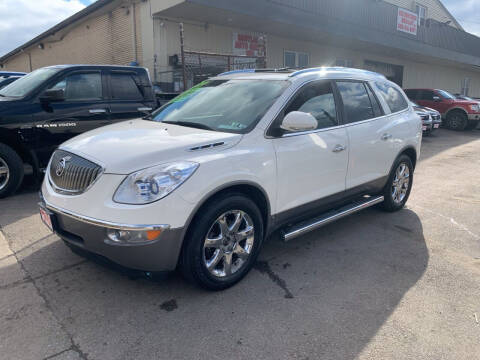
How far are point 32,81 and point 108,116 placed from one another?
1.19 meters

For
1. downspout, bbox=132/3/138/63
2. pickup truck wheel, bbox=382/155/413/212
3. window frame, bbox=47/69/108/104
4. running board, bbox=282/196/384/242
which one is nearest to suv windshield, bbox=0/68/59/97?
window frame, bbox=47/69/108/104

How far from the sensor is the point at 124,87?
6.30 m

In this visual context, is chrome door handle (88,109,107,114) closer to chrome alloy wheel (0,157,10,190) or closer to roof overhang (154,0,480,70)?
chrome alloy wheel (0,157,10,190)

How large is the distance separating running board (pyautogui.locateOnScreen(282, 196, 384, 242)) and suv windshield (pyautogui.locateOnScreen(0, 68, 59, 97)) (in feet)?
14.4

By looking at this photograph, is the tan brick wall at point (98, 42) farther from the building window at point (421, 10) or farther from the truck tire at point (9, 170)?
the building window at point (421, 10)

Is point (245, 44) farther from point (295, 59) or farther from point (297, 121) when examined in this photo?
point (297, 121)

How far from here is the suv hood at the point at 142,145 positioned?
264 centimetres

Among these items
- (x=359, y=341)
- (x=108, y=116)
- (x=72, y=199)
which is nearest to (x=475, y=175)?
(x=359, y=341)

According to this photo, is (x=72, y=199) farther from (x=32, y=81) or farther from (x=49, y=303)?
(x=32, y=81)

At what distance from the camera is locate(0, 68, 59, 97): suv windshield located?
5.49 m

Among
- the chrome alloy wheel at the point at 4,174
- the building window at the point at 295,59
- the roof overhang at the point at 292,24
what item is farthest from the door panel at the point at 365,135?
the building window at the point at 295,59

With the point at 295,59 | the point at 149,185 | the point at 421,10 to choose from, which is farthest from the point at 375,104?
the point at 421,10

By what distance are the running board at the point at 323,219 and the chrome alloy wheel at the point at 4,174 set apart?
4.09 metres

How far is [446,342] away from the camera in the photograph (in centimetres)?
254
